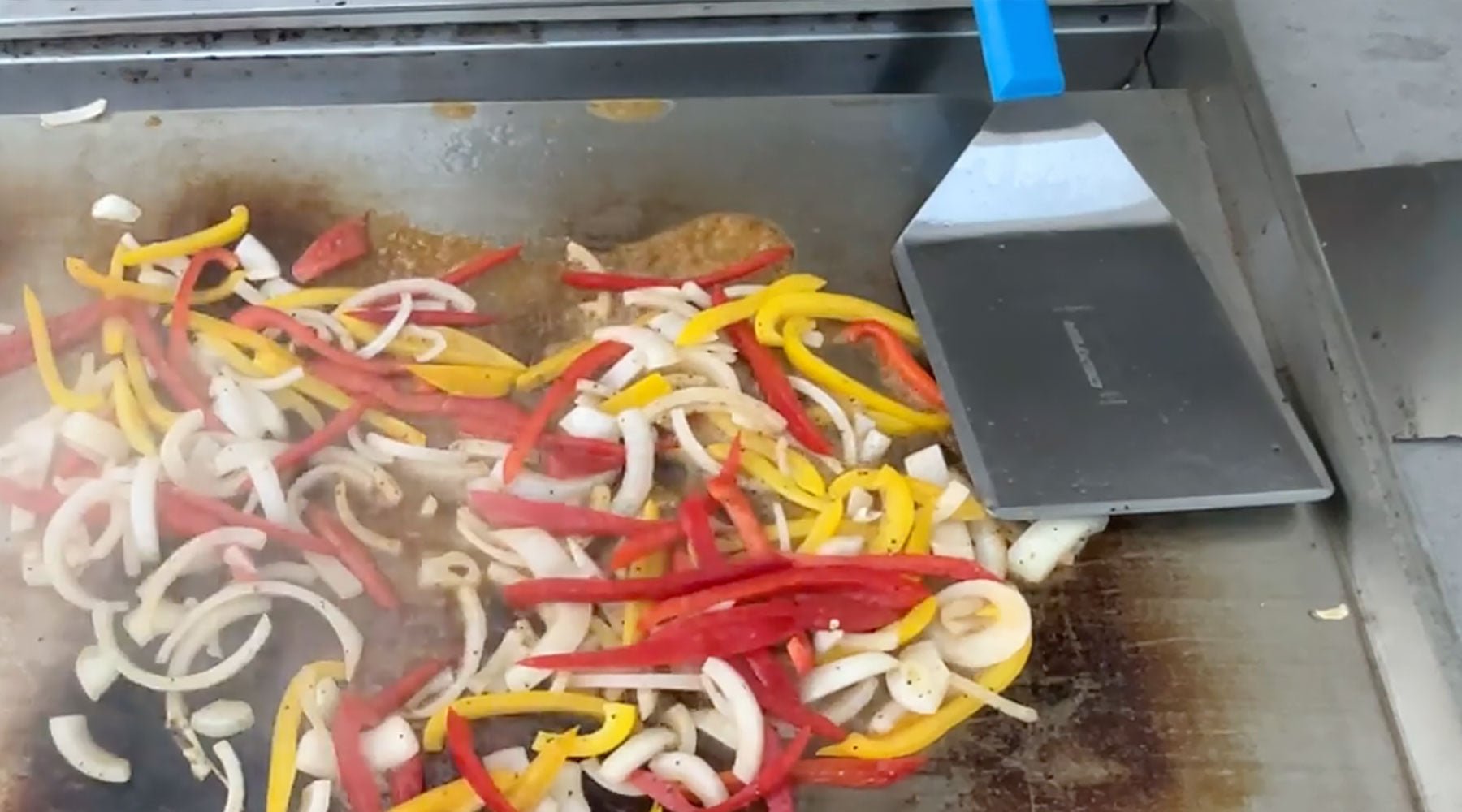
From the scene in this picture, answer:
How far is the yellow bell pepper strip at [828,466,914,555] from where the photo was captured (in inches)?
44.3

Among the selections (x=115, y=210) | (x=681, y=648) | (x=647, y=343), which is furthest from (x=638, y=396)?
(x=115, y=210)

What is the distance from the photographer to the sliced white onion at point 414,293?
50.0 inches

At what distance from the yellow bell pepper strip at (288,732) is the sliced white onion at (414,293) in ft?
1.24

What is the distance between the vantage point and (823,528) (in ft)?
3.70

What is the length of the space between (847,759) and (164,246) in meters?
0.84

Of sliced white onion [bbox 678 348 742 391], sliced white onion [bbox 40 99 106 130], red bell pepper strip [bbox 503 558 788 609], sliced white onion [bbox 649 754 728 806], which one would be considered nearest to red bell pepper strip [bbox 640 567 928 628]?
red bell pepper strip [bbox 503 558 788 609]

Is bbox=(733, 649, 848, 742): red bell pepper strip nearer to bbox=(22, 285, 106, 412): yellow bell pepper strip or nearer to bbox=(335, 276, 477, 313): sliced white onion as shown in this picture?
bbox=(335, 276, 477, 313): sliced white onion

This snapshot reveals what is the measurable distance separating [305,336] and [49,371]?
0.23 metres

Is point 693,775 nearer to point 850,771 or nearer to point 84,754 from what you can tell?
point 850,771

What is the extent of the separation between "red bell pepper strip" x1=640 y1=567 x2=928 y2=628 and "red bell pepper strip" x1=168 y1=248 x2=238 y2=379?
523 millimetres

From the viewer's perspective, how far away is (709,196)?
1380 mm

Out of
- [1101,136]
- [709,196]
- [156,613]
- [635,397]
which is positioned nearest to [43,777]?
[156,613]

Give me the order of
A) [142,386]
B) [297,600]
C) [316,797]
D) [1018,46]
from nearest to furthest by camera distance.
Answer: [316,797] < [297,600] < [142,386] < [1018,46]

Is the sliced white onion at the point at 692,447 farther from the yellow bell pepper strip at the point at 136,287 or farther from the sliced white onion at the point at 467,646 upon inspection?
the yellow bell pepper strip at the point at 136,287
